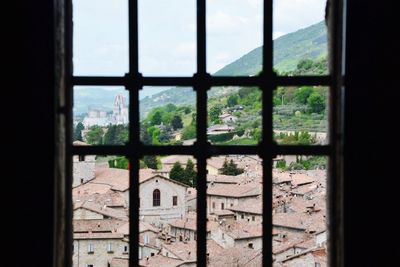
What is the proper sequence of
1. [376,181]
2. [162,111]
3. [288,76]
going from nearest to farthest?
[376,181] < [288,76] < [162,111]

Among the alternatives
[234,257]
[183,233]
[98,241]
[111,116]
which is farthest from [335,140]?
[234,257]

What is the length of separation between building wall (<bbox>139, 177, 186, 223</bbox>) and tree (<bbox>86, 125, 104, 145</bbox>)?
0.22m

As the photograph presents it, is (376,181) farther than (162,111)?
No

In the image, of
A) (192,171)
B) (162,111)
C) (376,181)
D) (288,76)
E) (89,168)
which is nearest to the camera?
(376,181)

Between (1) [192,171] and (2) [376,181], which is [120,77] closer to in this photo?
(1) [192,171]

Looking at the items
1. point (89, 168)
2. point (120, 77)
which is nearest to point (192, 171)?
point (120, 77)

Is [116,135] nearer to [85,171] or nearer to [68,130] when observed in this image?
[68,130]

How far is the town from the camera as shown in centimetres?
213

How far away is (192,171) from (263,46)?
47 cm

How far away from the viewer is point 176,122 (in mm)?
2098

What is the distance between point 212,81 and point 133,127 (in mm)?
280

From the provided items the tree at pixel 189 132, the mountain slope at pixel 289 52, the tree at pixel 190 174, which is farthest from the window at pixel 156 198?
the mountain slope at pixel 289 52

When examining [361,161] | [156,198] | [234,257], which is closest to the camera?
[361,161]

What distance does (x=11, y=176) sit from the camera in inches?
68.1
